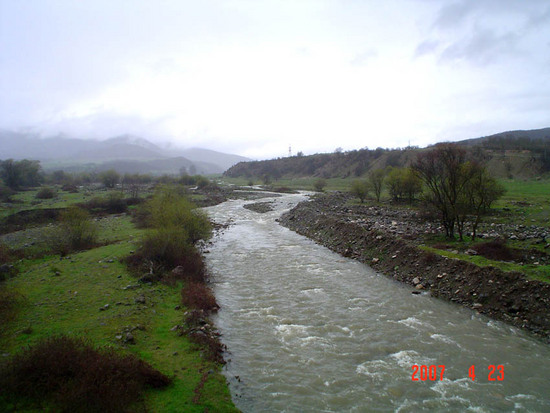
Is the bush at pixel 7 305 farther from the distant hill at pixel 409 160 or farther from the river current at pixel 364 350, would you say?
the distant hill at pixel 409 160

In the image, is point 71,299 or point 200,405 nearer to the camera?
point 200,405

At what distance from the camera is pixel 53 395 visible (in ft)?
23.8

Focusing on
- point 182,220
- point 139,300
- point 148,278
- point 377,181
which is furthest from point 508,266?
point 377,181

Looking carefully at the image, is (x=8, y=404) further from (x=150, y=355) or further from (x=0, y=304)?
(x=0, y=304)

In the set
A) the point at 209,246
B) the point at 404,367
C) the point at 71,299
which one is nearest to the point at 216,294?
the point at 71,299

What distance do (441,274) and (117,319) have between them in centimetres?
1649

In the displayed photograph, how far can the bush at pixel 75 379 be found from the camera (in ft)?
23.3

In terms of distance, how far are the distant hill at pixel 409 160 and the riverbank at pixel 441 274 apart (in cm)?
802

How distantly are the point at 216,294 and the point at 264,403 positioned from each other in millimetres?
9067

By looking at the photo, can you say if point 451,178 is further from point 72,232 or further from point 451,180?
point 72,232

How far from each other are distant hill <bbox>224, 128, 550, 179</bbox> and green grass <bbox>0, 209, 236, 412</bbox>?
23.7 m

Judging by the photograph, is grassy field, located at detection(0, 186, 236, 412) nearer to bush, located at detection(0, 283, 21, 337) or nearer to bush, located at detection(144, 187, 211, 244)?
bush, located at detection(0, 283, 21, 337)
